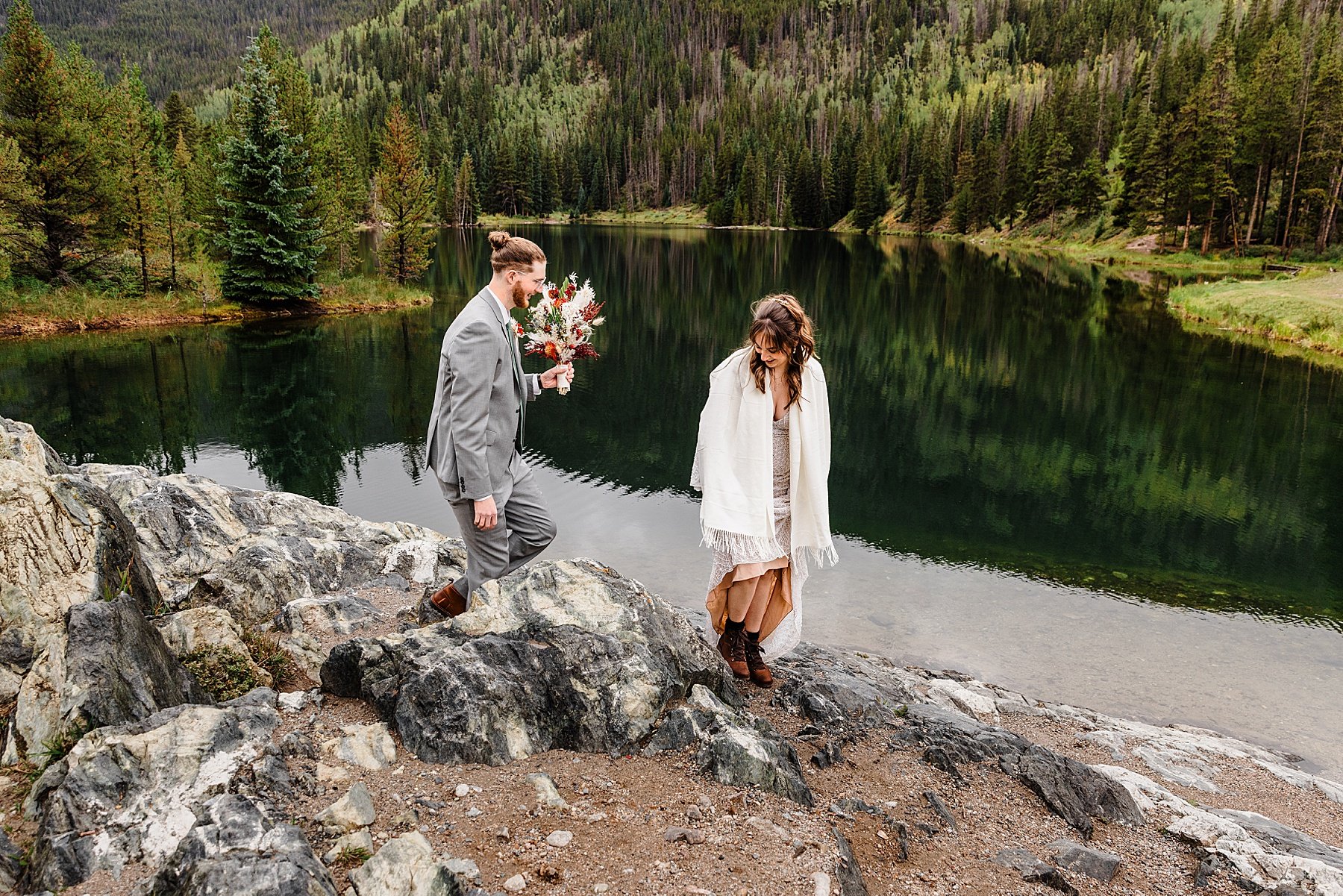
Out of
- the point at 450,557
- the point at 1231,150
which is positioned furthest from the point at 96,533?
the point at 1231,150

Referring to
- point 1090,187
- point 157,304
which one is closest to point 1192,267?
point 1090,187

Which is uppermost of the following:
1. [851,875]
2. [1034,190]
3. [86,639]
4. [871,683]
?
[1034,190]

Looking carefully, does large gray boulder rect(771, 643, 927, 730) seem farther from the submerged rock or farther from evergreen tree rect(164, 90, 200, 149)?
evergreen tree rect(164, 90, 200, 149)

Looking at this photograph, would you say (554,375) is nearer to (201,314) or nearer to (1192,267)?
(201,314)

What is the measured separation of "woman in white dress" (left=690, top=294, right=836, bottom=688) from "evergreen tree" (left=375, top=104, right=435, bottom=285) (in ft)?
142

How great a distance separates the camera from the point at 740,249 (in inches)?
3273

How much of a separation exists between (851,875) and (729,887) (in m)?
0.71

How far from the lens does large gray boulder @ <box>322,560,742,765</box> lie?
5.00m

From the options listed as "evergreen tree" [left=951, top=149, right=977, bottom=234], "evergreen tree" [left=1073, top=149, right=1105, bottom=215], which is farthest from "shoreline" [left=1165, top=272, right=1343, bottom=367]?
"evergreen tree" [left=951, top=149, right=977, bottom=234]

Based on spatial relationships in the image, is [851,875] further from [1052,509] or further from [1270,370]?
[1270,370]

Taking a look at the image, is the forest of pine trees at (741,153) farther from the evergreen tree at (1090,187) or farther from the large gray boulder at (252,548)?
the large gray boulder at (252,548)

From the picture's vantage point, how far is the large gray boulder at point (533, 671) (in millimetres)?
4996

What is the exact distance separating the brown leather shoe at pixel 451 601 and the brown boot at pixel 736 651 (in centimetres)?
211

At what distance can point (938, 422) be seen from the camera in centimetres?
2267
